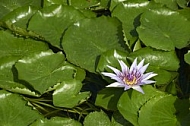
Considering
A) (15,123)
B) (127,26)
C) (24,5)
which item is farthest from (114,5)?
(15,123)

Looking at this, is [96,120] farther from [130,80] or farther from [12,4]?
[12,4]

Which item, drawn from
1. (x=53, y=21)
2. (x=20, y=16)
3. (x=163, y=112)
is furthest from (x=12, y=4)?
(x=163, y=112)

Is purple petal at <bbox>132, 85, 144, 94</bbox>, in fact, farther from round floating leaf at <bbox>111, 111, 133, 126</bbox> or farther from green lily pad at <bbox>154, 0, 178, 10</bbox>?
green lily pad at <bbox>154, 0, 178, 10</bbox>

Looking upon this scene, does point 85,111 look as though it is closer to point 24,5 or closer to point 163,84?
point 163,84

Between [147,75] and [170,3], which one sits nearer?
[147,75]

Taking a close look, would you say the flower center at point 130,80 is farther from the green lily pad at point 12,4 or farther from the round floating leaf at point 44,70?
the green lily pad at point 12,4

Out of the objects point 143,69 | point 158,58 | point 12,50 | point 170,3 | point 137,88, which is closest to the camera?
point 137,88

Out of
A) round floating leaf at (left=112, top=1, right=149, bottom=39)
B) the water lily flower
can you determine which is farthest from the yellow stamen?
round floating leaf at (left=112, top=1, right=149, bottom=39)
